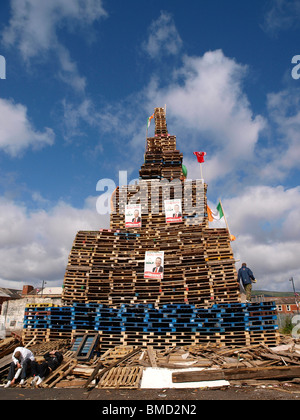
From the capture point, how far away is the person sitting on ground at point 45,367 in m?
7.41

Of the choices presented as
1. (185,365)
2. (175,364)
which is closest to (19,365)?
(175,364)

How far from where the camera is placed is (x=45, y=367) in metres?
7.68

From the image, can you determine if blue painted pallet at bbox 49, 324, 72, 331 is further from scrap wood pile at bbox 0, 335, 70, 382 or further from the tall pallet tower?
the tall pallet tower

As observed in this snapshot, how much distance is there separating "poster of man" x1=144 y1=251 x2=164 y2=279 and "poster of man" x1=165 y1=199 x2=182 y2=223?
2.95 m

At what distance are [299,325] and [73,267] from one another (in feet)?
53.7

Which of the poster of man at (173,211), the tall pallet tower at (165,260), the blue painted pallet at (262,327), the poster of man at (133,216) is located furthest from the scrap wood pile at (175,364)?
the poster of man at (173,211)

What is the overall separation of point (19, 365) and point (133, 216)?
9852 millimetres

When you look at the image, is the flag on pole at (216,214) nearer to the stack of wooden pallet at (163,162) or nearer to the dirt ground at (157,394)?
the stack of wooden pallet at (163,162)

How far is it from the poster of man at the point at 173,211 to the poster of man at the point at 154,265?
2.95m

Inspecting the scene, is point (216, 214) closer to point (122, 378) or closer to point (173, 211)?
point (173, 211)

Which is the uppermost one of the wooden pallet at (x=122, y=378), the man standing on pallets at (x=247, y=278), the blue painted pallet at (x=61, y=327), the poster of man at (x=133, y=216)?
the poster of man at (x=133, y=216)
